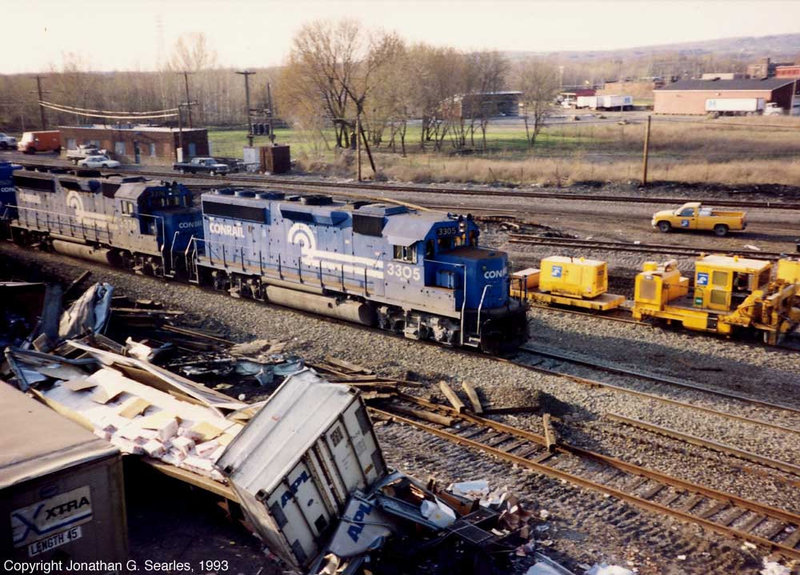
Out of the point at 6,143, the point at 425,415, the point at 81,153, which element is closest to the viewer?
the point at 425,415

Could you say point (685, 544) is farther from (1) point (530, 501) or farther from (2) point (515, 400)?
(2) point (515, 400)

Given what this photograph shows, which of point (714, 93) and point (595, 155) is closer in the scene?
point (595, 155)

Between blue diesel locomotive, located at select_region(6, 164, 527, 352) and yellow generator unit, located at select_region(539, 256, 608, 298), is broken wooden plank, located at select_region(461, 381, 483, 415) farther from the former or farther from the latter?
yellow generator unit, located at select_region(539, 256, 608, 298)

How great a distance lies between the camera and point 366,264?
19016 mm

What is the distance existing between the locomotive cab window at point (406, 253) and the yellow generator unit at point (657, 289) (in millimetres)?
6485

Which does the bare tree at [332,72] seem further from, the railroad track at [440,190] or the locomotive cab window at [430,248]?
the locomotive cab window at [430,248]

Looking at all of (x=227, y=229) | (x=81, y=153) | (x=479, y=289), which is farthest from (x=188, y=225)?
(x=81, y=153)

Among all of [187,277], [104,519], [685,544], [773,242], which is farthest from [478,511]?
[773,242]

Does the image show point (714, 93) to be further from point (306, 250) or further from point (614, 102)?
point (306, 250)

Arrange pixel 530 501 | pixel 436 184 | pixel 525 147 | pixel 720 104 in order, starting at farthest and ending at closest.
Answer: pixel 720 104
pixel 525 147
pixel 436 184
pixel 530 501

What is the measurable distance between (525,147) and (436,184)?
23.3 m

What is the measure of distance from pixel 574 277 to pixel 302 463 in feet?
46.2

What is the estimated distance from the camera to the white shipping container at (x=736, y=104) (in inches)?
3526

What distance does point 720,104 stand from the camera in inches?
3568
